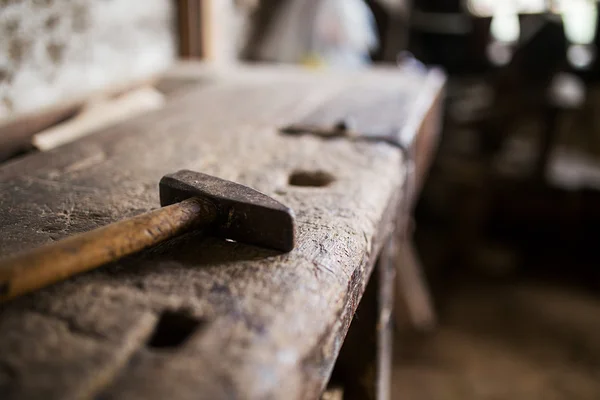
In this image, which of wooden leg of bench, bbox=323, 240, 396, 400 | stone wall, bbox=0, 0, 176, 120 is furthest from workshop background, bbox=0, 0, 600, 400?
wooden leg of bench, bbox=323, 240, 396, 400

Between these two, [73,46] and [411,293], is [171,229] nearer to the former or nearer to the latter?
[73,46]

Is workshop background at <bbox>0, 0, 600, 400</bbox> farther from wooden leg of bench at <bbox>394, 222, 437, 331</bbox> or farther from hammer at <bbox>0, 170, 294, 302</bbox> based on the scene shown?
hammer at <bbox>0, 170, 294, 302</bbox>

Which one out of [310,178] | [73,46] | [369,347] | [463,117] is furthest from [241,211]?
[463,117]

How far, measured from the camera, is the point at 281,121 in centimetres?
171

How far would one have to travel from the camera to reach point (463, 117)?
13.3 feet

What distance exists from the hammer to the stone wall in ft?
3.77

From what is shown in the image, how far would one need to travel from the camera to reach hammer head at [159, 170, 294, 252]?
85 cm

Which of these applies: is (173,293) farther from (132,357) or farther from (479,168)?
(479,168)

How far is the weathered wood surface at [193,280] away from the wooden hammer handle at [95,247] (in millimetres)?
45

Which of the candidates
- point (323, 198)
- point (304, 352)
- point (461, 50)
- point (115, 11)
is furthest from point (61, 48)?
point (461, 50)

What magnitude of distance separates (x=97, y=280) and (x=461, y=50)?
183 inches

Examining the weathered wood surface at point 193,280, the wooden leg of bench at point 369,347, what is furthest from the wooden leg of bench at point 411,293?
the weathered wood surface at point 193,280

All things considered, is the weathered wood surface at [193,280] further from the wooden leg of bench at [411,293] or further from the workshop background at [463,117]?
the wooden leg of bench at [411,293]

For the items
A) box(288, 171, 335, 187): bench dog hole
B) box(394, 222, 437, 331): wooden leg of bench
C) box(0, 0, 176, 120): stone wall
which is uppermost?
box(0, 0, 176, 120): stone wall
